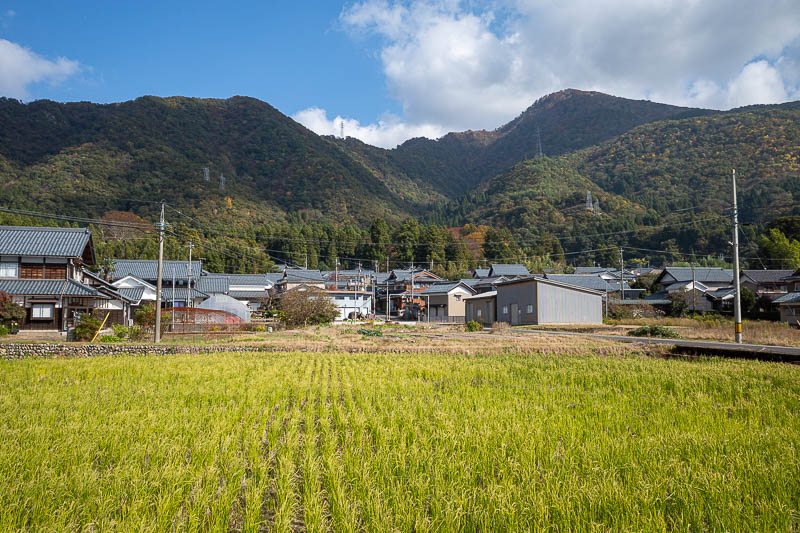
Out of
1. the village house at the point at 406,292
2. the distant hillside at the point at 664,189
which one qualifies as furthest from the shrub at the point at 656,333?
the distant hillside at the point at 664,189

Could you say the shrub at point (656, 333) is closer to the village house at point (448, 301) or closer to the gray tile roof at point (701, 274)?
the village house at point (448, 301)

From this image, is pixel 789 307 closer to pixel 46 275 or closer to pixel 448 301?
pixel 448 301

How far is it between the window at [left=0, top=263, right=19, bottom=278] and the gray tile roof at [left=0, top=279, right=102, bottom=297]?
1.76 ft

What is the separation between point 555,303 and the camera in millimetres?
32375

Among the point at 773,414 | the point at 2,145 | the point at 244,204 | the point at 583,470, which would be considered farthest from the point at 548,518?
the point at 2,145

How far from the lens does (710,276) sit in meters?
53.1

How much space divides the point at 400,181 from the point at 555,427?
151813 mm

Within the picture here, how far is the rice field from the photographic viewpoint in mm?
3352

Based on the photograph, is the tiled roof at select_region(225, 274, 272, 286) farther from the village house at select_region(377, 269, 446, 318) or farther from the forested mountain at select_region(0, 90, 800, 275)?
the village house at select_region(377, 269, 446, 318)

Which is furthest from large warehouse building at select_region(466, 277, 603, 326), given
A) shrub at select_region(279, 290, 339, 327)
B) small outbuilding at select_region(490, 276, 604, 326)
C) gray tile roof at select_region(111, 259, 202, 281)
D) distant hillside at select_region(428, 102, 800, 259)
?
distant hillside at select_region(428, 102, 800, 259)

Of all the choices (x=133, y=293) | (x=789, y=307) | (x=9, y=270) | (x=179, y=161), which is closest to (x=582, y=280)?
(x=789, y=307)

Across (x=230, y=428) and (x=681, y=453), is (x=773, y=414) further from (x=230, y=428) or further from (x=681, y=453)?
(x=230, y=428)

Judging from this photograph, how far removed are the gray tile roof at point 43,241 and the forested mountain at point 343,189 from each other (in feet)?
82.8

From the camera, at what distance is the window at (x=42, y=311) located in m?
25.8
